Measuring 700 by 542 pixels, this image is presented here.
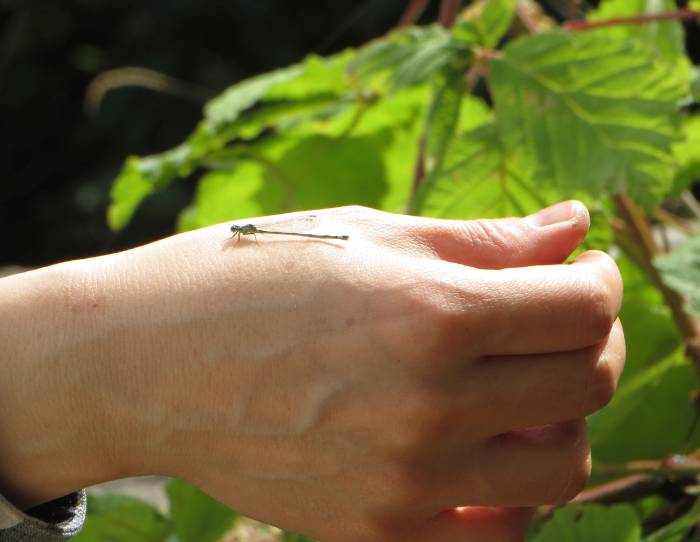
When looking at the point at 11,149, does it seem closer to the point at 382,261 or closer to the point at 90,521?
the point at 90,521

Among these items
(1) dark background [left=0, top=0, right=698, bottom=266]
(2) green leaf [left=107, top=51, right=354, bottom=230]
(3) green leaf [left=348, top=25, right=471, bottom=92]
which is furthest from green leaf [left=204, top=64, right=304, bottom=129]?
(1) dark background [left=0, top=0, right=698, bottom=266]

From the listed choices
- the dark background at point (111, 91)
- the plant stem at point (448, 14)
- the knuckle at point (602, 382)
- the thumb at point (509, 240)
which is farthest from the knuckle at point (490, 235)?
the dark background at point (111, 91)

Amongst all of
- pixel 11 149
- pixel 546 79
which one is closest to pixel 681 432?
pixel 546 79

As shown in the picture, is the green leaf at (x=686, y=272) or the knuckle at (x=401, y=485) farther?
the green leaf at (x=686, y=272)

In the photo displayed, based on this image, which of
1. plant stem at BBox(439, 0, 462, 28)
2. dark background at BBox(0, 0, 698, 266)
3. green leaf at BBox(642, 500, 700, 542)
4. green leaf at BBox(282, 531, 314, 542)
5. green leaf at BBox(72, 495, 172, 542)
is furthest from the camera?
dark background at BBox(0, 0, 698, 266)

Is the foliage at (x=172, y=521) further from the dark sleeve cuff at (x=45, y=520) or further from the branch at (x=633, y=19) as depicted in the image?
the branch at (x=633, y=19)

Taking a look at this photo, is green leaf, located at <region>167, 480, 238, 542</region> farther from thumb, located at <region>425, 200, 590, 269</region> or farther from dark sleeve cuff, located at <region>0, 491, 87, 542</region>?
thumb, located at <region>425, 200, 590, 269</region>
